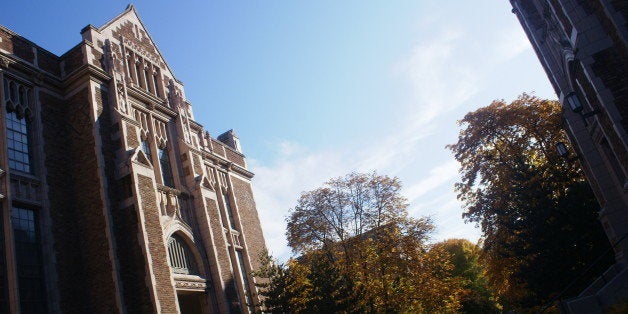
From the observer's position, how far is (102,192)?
15797 mm

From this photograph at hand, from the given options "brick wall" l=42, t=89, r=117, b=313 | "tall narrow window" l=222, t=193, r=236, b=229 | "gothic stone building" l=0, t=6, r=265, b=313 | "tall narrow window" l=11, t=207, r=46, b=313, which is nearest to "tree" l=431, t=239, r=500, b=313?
"tall narrow window" l=222, t=193, r=236, b=229

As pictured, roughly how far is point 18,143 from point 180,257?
6.99 meters

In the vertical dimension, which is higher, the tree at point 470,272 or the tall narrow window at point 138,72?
the tall narrow window at point 138,72

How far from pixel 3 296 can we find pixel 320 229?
16544mm

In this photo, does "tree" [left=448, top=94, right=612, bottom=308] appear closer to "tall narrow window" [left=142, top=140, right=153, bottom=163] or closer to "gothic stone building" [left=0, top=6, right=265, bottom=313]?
"gothic stone building" [left=0, top=6, right=265, bottom=313]

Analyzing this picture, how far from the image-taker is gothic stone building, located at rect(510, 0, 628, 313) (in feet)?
34.4

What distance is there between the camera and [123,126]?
57.0ft

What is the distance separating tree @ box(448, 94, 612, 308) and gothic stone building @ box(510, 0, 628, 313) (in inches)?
Answer: 128

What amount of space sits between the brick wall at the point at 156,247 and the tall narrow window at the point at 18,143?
11.7 ft

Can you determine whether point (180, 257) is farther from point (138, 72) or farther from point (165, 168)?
point (138, 72)

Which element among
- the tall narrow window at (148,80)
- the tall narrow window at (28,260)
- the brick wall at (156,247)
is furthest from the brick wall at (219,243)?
the tall narrow window at (28,260)

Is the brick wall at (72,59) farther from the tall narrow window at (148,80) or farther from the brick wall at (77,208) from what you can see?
the tall narrow window at (148,80)

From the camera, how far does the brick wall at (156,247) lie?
49.6 ft

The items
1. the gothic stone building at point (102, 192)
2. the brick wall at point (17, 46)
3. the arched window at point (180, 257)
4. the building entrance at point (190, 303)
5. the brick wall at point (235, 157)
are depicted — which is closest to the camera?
the gothic stone building at point (102, 192)
